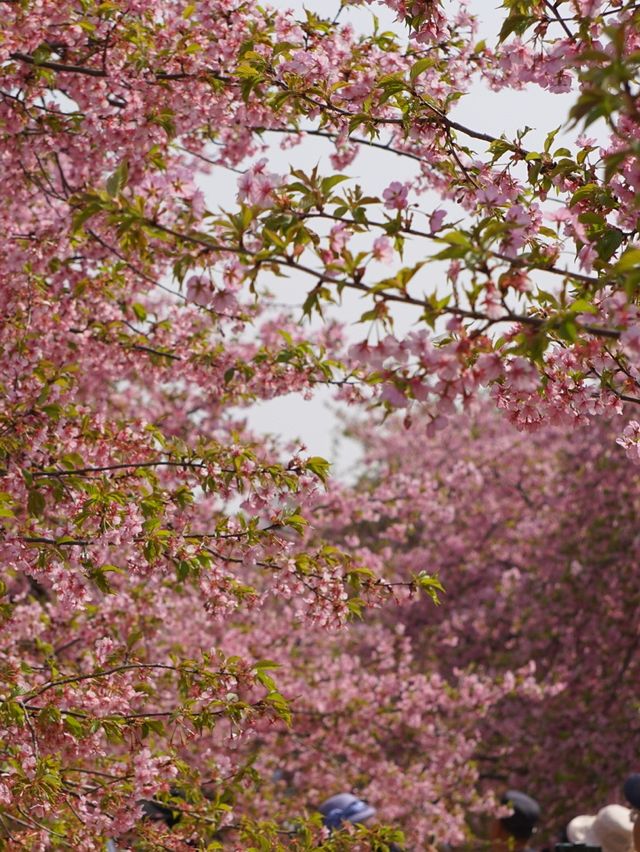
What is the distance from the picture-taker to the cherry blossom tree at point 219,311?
317 centimetres

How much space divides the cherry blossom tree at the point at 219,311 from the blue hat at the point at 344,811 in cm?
197

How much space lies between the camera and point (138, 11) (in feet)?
17.8

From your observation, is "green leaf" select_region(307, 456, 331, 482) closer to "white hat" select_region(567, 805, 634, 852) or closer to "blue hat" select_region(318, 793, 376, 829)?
"blue hat" select_region(318, 793, 376, 829)

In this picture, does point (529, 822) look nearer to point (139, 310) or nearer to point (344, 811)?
point (344, 811)

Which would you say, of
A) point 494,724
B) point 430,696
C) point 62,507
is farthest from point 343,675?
point 62,507

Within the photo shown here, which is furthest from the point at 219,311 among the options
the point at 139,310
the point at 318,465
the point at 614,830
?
the point at 614,830

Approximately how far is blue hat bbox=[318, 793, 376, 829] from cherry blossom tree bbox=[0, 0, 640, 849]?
6.48 ft

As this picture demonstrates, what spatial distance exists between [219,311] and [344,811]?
4463 millimetres

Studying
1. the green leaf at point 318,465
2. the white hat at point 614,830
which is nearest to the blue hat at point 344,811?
the white hat at point 614,830

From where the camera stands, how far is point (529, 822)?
8055 mm

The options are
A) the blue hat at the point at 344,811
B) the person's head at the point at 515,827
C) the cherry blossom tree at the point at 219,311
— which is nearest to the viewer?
the cherry blossom tree at the point at 219,311

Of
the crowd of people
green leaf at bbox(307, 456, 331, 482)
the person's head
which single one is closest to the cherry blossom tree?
green leaf at bbox(307, 456, 331, 482)

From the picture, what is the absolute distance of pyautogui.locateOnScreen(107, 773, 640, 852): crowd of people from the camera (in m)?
6.37

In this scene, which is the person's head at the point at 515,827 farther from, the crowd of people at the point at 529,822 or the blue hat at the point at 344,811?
the blue hat at the point at 344,811
